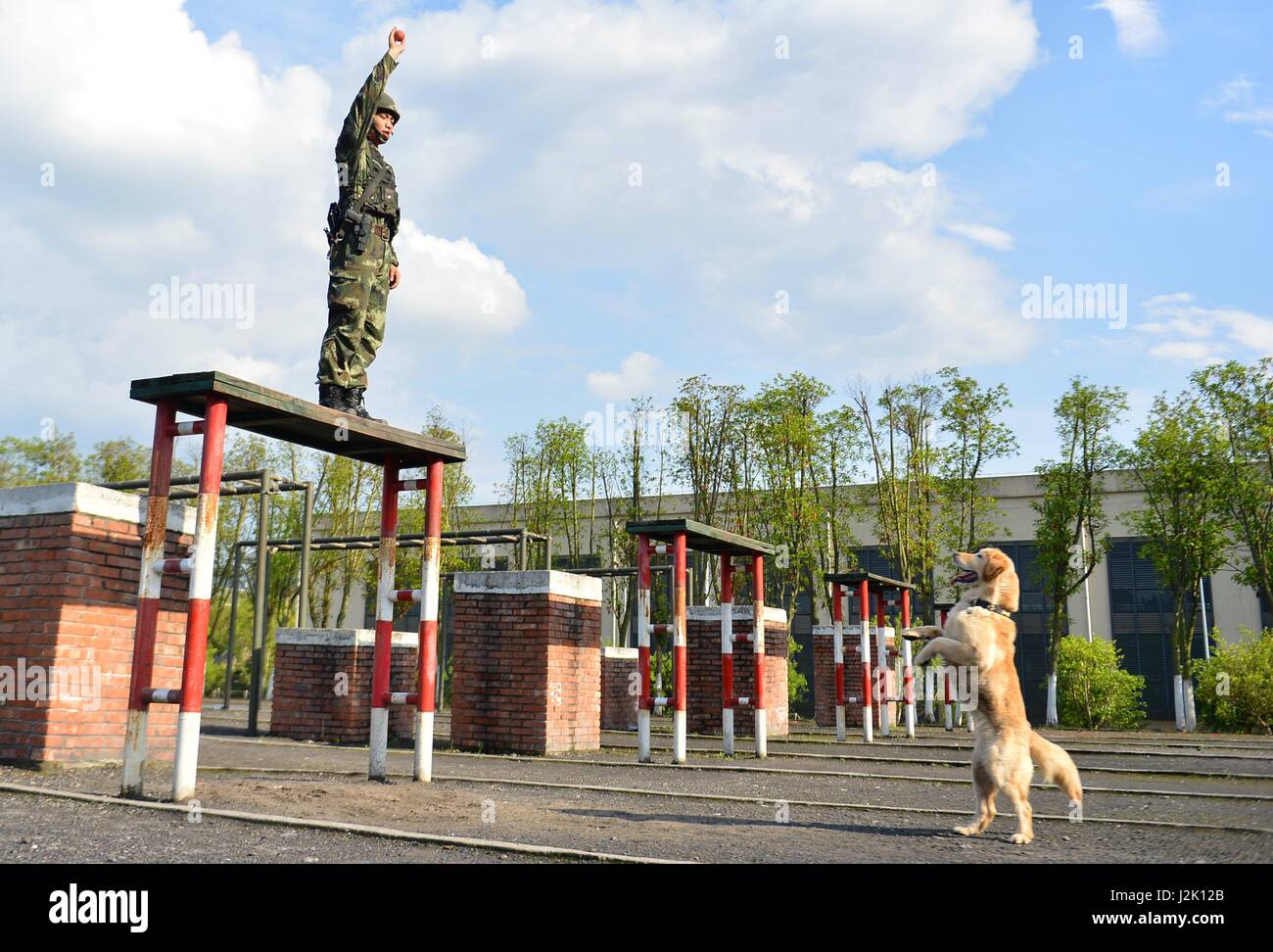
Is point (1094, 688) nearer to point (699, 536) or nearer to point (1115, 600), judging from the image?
point (1115, 600)

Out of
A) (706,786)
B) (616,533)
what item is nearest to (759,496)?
(616,533)

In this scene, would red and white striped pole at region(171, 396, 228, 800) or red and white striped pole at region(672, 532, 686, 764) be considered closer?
red and white striped pole at region(171, 396, 228, 800)

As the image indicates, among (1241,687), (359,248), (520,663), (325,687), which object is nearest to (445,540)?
(325,687)

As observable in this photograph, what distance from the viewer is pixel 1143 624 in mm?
31109

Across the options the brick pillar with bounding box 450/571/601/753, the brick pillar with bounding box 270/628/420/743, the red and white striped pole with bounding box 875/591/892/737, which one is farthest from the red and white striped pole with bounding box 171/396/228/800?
the red and white striped pole with bounding box 875/591/892/737

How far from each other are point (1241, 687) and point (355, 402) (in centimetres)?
2191

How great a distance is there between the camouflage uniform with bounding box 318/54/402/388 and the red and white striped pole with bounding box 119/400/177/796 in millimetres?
1398

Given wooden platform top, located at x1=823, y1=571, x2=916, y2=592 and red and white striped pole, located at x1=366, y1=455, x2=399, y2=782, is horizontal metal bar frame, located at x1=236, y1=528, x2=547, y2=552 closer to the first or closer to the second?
wooden platform top, located at x1=823, y1=571, x2=916, y2=592

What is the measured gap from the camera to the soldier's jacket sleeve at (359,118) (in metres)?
8.34

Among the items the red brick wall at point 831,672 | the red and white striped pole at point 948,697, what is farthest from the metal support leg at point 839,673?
the red and white striped pole at point 948,697

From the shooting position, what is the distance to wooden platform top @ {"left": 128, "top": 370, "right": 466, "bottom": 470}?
269 inches

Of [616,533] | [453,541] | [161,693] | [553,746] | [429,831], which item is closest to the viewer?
[429,831]
